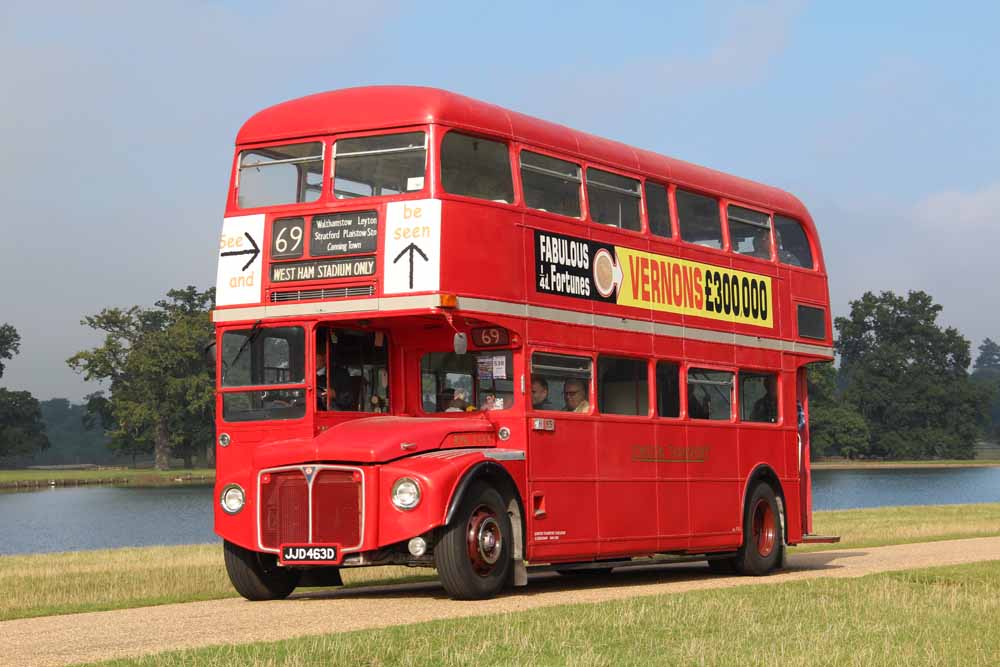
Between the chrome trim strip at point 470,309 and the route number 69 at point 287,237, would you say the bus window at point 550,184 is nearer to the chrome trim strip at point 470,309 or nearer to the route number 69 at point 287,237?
the chrome trim strip at point 470,309

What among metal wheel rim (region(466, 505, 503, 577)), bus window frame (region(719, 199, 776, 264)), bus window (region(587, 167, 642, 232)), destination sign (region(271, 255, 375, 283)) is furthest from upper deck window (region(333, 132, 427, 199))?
bus window frame (region(719, 199, 776, 264))

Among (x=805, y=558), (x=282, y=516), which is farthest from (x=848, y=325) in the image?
(x=282, y=516)

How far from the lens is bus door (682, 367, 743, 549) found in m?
19.4

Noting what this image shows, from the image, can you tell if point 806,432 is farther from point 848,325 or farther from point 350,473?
point 848,325

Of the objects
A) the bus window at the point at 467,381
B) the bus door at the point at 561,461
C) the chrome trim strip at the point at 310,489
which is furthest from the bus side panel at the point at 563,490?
the chrome trim strip at the point at 310,489

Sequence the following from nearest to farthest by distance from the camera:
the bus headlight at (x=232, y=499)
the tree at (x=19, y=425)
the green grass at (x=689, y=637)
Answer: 1. the green grass at (x=689, y=637)
2. the bus headlight at (x=232, y=499)
3. the tree at (x=19, y=425)

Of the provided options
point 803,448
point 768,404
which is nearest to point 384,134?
point 768,404

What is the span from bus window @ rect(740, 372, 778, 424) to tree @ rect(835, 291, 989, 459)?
416 ft

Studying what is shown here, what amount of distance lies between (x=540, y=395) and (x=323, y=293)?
2.52m

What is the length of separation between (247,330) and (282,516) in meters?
1.96

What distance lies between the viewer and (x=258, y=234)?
16000 mm

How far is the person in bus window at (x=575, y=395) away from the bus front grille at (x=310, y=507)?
3075 millimetres

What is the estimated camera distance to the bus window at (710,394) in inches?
766

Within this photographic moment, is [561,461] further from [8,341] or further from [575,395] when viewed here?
[8,341]
